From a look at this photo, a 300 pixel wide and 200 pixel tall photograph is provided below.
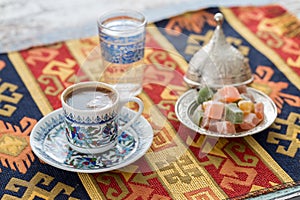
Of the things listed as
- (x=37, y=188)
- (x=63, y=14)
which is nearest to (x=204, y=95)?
(x=37, y=188)

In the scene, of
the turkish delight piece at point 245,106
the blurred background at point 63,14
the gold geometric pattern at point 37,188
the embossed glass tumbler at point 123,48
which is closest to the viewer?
the gold geometric pattern at point 37,188

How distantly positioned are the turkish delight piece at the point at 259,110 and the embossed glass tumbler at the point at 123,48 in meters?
0.22

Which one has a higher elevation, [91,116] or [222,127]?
[91,116]

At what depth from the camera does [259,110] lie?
3.13ft

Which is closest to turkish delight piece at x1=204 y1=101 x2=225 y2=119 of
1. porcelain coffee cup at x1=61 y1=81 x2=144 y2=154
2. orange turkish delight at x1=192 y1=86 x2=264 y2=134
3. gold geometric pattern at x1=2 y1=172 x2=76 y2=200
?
orange turkish delight at x1=192 y1=86 x2=264 y2=134

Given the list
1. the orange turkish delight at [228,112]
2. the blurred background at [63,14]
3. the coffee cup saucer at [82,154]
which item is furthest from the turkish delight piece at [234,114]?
the blurred background at [63,14]

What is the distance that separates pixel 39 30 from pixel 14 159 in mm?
458

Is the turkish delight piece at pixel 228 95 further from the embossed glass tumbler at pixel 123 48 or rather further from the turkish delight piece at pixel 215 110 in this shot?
the embossed glass tumbler at pixel 123 48

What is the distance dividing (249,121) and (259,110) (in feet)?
0.11

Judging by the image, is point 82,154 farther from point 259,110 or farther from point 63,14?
point 63,14

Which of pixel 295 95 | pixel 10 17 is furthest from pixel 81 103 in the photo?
pixel 10 17

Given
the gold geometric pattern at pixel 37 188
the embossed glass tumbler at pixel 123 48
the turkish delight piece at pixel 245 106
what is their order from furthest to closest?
the embossed glass tumbler at pixel 123 48, the turkish delight piece at pixel 245 106, the gold geometric pattern at pixel 37 188

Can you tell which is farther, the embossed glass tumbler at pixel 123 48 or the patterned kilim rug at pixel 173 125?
the embossed glass tumbler at pixel 123 48

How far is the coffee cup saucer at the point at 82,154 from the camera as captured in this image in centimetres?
86
